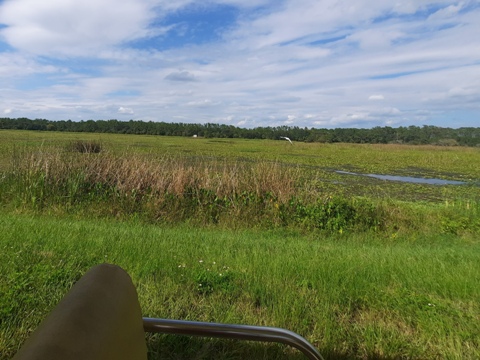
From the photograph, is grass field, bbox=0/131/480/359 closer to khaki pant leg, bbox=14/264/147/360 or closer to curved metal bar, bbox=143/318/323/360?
curved metal bar, bbox=143/318/323/360

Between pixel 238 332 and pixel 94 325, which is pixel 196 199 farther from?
pixel 94 325

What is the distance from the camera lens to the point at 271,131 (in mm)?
78188

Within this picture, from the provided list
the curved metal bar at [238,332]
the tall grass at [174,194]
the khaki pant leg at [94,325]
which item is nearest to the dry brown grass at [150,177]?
the tall grass at [174,194]

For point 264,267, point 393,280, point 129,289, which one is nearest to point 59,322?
point 129,289

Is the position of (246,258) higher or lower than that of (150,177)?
lower

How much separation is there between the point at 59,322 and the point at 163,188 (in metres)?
7.28

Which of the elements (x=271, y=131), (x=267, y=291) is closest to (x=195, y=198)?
(x=267, y=291)

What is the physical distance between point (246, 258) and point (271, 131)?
246 ft

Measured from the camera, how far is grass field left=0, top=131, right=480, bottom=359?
8.82 ft

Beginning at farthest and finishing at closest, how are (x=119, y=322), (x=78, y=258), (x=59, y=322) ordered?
(x=78, y=258), (x=119, y=322), (x=59, y=322)

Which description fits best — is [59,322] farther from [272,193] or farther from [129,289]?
[272,193]

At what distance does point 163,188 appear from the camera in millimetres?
8164

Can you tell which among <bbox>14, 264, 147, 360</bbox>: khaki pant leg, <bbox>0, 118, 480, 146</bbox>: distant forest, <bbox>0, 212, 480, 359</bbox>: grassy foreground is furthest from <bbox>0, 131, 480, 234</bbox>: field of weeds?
<bbox>0, 118, 480, 146</bbox>: distant forest

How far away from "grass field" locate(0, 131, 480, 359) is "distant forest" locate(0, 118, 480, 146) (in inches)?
2358
